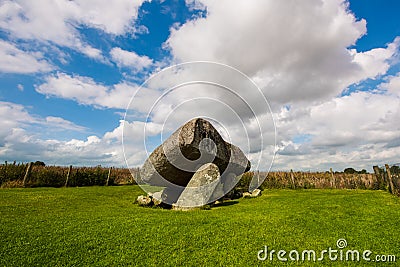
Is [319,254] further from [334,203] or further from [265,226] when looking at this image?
[334,203]

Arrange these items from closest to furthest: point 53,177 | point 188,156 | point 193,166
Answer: point 188,156 < point 193,166 < point 53,177

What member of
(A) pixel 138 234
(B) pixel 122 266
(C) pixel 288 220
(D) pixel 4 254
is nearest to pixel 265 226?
(C) pixel 288 220

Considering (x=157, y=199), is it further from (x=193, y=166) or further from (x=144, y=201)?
(x=193, y=166)

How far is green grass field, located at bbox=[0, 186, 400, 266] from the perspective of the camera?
6.18 m

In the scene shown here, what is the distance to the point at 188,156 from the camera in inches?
553

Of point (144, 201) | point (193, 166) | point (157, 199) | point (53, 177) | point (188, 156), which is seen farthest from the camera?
point (53, 177)

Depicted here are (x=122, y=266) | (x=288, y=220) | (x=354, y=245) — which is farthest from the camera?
(x=288, y=220)

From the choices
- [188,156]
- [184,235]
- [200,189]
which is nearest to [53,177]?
[188,156]

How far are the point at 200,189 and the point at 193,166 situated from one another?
2.01 m

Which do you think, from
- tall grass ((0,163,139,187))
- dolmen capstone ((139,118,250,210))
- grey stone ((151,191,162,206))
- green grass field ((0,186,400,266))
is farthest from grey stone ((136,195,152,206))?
tall grass ((0,163,139,187))

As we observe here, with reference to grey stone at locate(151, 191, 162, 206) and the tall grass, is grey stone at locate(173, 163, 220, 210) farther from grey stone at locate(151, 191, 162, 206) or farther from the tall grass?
the tall grass

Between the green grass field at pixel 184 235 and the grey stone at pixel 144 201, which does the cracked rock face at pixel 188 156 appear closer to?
the grey stone at pixel 144 201

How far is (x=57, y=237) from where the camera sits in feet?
23.7

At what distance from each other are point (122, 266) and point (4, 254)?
2.94 metres
